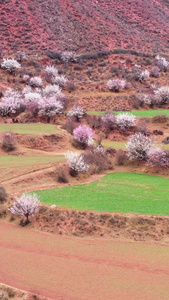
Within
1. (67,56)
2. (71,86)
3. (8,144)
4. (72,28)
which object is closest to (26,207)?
(8,144)

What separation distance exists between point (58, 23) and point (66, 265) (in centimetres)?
5030

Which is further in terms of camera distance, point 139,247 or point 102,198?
point 102,198

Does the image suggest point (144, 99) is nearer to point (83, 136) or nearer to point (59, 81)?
point (59, 81)

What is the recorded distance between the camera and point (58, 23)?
57.9 meters

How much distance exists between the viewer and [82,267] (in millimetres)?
12820

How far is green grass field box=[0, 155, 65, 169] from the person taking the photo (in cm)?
2195

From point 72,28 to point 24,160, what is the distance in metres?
39.6

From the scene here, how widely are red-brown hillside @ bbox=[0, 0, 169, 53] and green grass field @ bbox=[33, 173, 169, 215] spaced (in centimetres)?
3692

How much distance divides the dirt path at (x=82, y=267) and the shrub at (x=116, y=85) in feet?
100

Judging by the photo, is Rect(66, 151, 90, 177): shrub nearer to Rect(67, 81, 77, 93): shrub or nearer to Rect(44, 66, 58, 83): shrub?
Rect(67, 81, 77, 93): shrub

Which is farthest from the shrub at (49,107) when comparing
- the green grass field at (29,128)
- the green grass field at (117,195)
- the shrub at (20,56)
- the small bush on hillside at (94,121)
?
the shrub at (20,56)

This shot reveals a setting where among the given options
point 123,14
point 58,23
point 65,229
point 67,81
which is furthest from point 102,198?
point 123,14

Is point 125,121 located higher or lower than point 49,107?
lower

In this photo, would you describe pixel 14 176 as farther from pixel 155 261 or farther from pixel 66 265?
pixel 155 261
